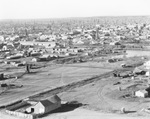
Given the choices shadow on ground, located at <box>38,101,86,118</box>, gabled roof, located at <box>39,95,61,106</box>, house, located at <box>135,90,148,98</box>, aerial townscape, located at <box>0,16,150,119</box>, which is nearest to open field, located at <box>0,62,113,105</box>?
aerial townscape, located at <box>0,16,150,119</box>

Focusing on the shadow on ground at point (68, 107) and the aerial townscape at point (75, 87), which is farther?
the shadow on ground at point (68, 107)

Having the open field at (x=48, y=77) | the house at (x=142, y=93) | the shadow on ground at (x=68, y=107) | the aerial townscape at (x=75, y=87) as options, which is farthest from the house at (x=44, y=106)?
the house at (x=142, y=93)

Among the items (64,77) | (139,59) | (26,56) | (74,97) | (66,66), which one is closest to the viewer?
(74,97)

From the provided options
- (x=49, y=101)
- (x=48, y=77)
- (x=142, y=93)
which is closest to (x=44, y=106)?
(x=49, y=101)

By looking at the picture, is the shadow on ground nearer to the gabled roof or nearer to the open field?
the gabled roof

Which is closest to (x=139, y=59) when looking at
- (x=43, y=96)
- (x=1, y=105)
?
(x=43, y=96)

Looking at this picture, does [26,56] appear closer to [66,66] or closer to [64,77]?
[66,66]

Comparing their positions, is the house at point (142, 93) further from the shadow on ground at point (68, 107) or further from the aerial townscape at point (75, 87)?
the shadow on ground at point (68, 107)

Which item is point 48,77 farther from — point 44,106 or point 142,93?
point 44,106
